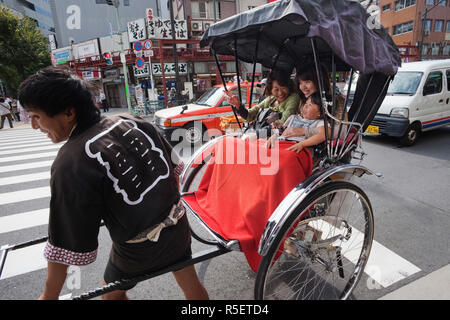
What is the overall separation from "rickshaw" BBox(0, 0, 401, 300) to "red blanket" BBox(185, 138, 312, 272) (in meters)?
0.02

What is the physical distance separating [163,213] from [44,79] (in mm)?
771

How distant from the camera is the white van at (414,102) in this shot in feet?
19.7

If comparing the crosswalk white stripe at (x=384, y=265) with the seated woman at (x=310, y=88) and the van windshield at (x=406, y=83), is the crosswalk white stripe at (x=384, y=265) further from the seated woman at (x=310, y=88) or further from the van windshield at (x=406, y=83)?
the van windshield at (x=406, y=83)

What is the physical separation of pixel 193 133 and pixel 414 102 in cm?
529

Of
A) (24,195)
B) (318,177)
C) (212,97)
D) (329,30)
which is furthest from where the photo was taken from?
(212,97)

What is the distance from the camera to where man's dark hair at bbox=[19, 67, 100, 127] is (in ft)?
3.45

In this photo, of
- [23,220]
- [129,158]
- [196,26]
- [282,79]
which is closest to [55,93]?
[129,158]

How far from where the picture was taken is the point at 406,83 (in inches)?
250

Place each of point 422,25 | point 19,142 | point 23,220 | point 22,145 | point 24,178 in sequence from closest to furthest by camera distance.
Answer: point 23,220 < point 24,178 < point 22,145 < point 19,142 < point 422,25

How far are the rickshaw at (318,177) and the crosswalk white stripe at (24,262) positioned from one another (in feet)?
4.88

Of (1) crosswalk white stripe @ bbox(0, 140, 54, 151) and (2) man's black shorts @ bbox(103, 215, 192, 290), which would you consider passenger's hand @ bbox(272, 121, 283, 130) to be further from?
(1) crosswalk white stripe @ bbox(0, 140, 54, 151)

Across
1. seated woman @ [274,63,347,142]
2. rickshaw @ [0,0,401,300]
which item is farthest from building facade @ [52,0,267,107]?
seated woman @ [274,63,347,142]

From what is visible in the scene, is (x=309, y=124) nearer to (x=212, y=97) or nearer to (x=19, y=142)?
(x=212, y=97)

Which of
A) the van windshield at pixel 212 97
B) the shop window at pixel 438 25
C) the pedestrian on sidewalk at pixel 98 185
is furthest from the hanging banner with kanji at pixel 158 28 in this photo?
the shop window at pixel 438 25
